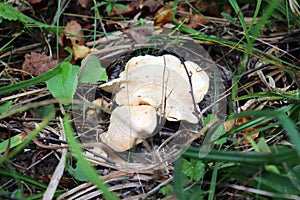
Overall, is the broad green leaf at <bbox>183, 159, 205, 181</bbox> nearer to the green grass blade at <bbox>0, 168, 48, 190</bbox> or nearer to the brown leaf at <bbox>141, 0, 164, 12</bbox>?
the green grass blade at <bbox>0, 168, 48, 190</bbox>

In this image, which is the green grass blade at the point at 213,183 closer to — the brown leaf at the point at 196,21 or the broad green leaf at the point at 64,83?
the broad green leaf at the point at 64,83

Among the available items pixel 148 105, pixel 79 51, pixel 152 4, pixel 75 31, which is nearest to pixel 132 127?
pixel 148 105

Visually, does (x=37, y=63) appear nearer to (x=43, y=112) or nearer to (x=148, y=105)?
(x=43, y=112)

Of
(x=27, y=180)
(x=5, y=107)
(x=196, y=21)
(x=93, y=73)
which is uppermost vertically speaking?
(x=196, y=21)

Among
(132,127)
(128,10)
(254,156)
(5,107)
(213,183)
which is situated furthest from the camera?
(128,10)

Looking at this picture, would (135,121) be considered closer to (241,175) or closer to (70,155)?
(70,155)

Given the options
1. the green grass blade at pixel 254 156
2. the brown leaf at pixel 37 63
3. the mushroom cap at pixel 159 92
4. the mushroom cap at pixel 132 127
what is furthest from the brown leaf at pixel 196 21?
the green grass blade at pixel 254 156
